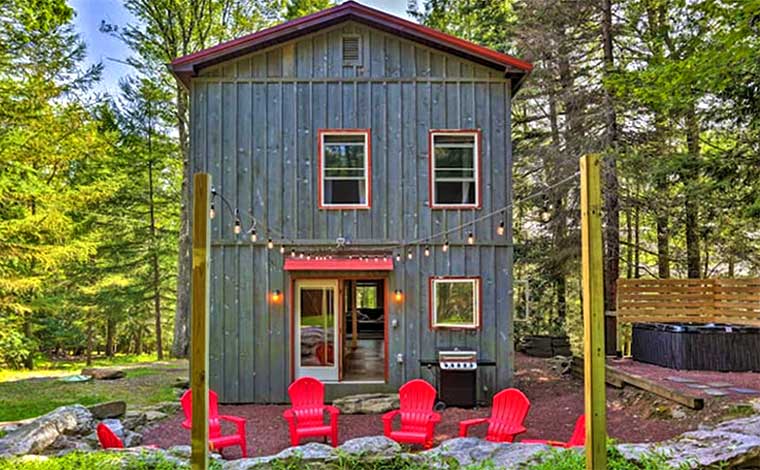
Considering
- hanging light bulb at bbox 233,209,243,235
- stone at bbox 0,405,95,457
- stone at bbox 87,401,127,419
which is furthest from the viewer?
hanging light bulb at bbox 233,209,243,235

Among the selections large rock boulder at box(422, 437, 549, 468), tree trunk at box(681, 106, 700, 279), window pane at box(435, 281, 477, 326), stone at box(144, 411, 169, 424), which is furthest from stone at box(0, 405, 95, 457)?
tree trunk at box(681, 106, 700, 279)

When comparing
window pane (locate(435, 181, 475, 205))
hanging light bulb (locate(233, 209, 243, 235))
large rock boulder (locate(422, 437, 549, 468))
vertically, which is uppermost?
window pane (locate(435, 181, 475, 205))

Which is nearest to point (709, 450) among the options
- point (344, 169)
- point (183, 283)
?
point (344, 169)

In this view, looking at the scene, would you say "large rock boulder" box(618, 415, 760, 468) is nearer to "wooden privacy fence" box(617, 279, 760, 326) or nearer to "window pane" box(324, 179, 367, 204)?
"window pane" box(324, 179, 367, 204)

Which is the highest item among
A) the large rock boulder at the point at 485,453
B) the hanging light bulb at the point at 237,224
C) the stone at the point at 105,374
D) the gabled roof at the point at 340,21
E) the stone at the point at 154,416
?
the gabled roof at the point at 340,21

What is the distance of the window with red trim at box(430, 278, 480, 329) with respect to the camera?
880cm

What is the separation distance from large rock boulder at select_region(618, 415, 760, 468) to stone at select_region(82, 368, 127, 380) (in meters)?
10.3

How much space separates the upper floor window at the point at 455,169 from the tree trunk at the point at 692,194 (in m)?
4.48

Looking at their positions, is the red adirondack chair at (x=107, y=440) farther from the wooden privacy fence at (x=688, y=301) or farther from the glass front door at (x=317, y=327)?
the wooden privacy fence at (x=688, y=301)

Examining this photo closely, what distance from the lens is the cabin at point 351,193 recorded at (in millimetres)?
Result: 8711

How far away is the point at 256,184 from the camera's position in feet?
28.9

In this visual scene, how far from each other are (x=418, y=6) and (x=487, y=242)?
40.9 feet

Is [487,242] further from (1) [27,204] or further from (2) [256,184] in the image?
(1) [27,204]

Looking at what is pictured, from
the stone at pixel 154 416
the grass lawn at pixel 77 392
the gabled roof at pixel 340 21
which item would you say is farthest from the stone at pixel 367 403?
the gabled roof at pixel 340 21
